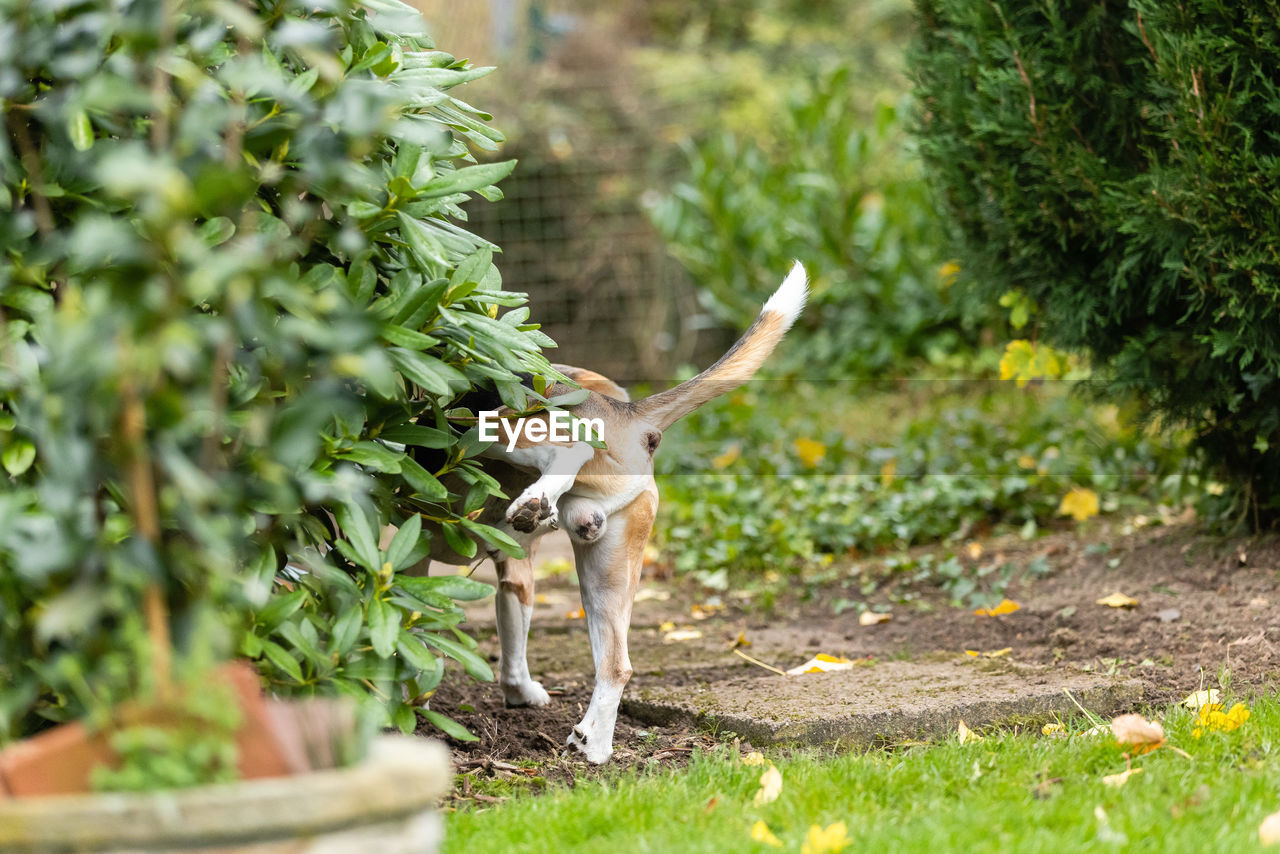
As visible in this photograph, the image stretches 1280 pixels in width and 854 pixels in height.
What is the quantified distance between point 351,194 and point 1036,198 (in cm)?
282

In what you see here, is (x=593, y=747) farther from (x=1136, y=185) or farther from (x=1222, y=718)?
(x=1136, y=185)

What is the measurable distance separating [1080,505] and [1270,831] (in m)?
3.22

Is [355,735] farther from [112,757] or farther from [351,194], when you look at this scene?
[351,194]

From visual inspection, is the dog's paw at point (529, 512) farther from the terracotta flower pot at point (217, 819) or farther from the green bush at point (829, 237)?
the green bush at point (829, 237)

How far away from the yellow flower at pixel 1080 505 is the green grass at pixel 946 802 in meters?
2.43

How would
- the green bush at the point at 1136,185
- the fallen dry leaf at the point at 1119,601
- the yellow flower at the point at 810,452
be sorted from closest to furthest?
the green bush at the point at 1136,185 < the fallen dry leaf at the point at 1119,601 < the yellow flower at the point at 810,452

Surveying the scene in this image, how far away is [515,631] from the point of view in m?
3.60

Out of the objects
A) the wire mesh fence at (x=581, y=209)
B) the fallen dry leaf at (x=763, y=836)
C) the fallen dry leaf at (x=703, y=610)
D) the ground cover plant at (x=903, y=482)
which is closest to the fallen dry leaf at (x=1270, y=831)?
the fallen dry leaf at (x=763, y=836)

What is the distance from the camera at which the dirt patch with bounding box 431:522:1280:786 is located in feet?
11.0

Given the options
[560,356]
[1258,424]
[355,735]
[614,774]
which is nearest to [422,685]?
[614,774]

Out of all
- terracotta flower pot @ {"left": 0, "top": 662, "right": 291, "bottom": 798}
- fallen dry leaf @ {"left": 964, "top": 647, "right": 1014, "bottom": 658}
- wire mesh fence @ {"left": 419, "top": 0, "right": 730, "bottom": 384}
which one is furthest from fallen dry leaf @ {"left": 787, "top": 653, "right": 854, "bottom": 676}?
wire mesh fence @ {"left": 419, "top": 0, "right": 730, "bottom": 384}

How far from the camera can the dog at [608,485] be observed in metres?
2.99

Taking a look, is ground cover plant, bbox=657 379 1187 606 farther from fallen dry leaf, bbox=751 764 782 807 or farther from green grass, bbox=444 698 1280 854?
fallen dry leaf, bbox=751 764 782 807

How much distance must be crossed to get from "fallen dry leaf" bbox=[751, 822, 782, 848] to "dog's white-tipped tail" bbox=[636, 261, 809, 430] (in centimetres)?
111
